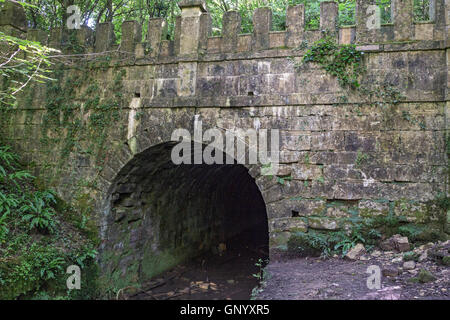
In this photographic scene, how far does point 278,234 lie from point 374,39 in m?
3.60

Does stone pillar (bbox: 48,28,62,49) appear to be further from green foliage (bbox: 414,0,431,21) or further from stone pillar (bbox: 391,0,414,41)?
green foliage (bbox: 414,0,431,21)

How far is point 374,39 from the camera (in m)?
5.79

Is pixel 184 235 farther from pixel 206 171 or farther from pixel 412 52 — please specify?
pixel 412 52

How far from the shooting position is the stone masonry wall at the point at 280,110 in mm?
5531

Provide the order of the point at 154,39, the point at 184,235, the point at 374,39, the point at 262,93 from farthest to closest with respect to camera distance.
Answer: the point at 184,235, the point at 154,39, the point at 262,93, the point at 374,39

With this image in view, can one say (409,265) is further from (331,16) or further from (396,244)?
(331,16)

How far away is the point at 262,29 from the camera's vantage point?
6.28m

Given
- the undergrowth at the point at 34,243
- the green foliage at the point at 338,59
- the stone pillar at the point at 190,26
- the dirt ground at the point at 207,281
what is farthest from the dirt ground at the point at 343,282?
the stone pillar at the point at 190,26

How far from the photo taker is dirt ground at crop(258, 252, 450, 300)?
157 inches

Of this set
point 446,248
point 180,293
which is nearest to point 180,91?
point 180,293

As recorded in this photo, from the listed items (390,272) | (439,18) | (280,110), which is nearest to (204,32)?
(280,110)

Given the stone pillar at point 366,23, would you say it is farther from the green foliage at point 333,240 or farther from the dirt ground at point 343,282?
the dirt ground at point 343,282

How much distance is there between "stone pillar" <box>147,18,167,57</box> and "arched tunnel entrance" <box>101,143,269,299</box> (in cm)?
188

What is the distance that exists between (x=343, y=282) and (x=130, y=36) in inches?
229
